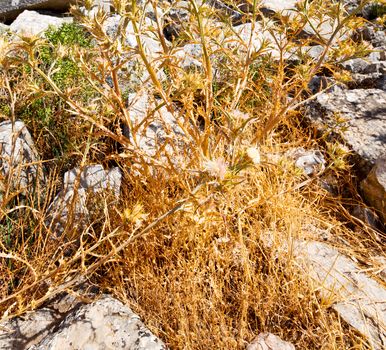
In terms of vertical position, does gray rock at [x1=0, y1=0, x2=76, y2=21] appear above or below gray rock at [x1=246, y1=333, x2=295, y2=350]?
above

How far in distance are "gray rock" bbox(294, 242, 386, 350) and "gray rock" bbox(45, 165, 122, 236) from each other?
0.86m

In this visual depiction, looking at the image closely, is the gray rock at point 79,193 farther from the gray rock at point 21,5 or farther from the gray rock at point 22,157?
the gray rock at point 21,5

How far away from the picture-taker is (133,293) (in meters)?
1.60

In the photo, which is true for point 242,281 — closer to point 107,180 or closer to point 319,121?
point 107,180

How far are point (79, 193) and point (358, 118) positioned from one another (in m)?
1.52

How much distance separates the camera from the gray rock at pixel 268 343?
1.35 m

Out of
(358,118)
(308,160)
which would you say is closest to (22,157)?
(308,160)

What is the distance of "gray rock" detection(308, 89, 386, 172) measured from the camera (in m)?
2.10

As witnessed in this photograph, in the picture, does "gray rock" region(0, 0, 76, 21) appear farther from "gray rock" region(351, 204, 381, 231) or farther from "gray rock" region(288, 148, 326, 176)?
"gray rock" region(351, 204, 381, 231)

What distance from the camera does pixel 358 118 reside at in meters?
2.28

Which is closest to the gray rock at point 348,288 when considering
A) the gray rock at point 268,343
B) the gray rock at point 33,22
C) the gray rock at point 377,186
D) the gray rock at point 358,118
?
the gray rock at point 268,343

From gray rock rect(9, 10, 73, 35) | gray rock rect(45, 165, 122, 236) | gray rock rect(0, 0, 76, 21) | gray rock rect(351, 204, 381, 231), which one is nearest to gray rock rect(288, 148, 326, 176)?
gray rock rect(351, 204, 381, 231)

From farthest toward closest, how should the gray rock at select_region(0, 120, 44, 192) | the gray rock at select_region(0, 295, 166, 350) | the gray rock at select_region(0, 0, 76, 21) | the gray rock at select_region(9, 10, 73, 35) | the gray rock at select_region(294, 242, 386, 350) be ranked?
the gray rock at select_region(0, 0, 76, 21) < the gray rock at select_region(9, 10, 73, 35) < the gray rock at select_region(0, 120, 44, 192) < the gray rock at select_region(294, 242, 386, 350) < the gray rock at select_region(0, 295, 166, 350)

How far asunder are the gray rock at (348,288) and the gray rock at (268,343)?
0.24 meters
